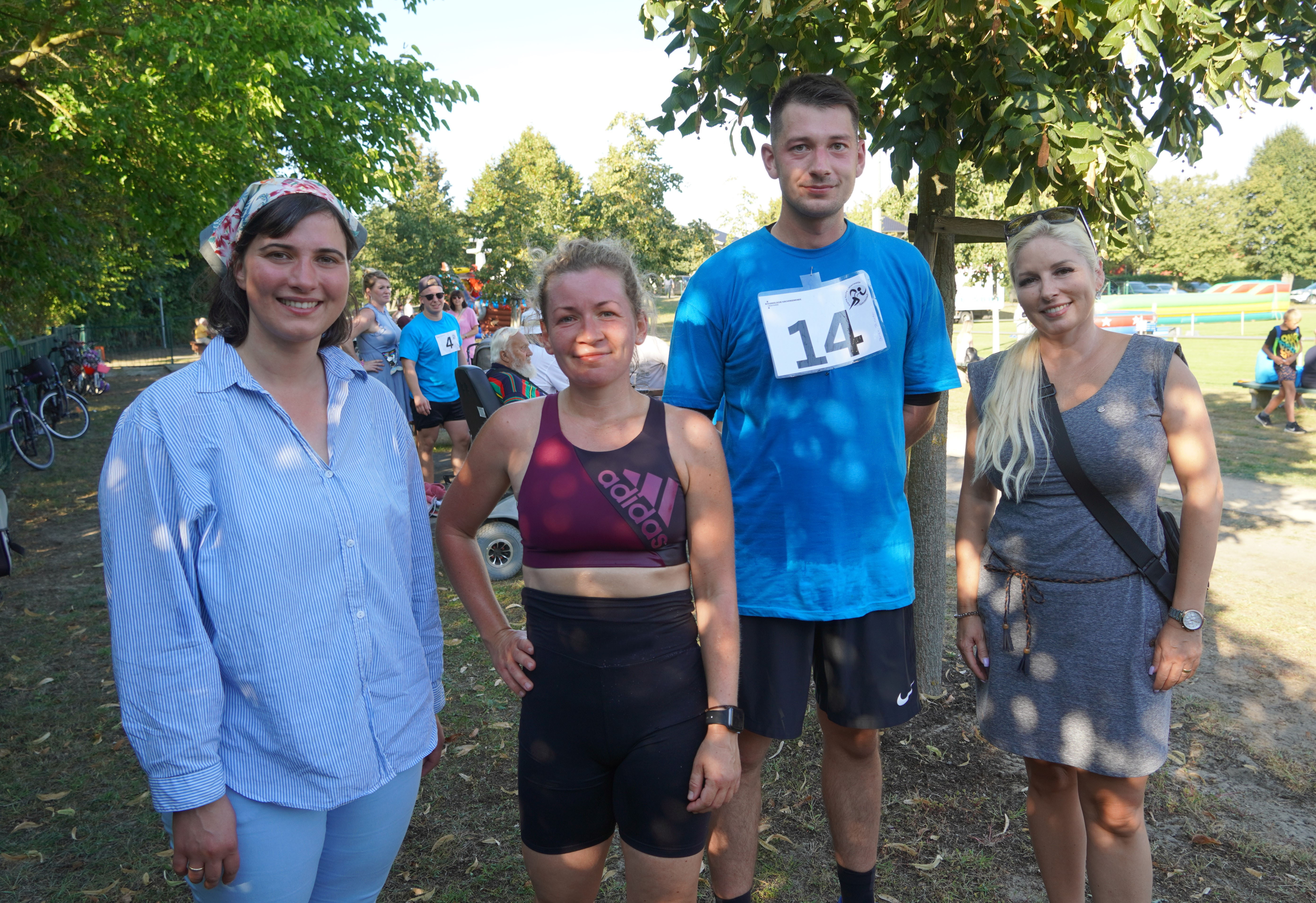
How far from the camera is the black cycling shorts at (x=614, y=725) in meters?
1.96

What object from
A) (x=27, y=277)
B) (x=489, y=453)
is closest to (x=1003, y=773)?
(x=489, y=453)

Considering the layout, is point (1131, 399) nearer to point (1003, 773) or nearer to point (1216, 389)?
point (1003, 773)

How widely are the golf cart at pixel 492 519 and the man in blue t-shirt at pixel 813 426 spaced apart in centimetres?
392

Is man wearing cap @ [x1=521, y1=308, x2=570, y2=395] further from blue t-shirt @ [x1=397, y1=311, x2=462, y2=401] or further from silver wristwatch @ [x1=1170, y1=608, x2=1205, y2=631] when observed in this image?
silver wristwatch @ [x1=1170, y1=608, x2=1205, y2=631]

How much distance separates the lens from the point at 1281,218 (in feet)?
202

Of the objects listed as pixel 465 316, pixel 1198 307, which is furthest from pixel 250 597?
pixel 1198 307

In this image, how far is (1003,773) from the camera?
12.0 ft

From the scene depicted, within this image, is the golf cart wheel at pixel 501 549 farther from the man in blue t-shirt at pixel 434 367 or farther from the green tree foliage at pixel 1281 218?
the green tree foliage at pixel 1281 218

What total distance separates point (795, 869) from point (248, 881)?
2.04 m

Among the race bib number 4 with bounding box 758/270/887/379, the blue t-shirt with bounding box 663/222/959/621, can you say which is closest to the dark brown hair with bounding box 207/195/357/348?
the blue t-shirt with bounding box 663/222/959/621

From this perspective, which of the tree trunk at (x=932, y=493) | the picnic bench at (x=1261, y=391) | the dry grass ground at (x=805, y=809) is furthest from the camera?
the picnic bench at (x=1261, y=391)

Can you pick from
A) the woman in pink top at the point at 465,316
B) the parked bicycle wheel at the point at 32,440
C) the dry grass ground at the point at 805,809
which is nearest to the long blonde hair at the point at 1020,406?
the dry grass ground at the point at 805,809

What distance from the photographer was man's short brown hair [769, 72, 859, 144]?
2.48m

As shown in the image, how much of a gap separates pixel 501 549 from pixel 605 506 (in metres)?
4.83
